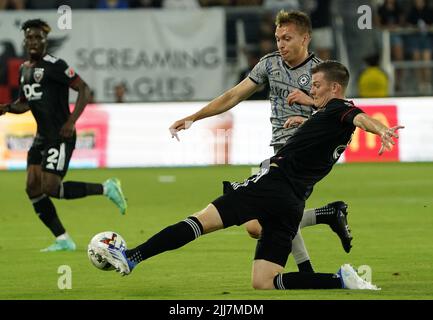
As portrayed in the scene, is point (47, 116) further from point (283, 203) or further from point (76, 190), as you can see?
point (283, 203)

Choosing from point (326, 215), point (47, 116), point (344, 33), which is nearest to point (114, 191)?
point (47, 116)

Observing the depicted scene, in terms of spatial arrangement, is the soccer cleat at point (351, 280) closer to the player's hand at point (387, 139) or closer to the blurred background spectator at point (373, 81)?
the player's hand at point (387, 139)

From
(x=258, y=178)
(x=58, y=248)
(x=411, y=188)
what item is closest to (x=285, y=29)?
(x=258, y=178)

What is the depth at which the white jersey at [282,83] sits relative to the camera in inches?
393

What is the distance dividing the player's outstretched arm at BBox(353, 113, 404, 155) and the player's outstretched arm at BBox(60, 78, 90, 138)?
477 cm

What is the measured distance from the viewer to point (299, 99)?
940cm

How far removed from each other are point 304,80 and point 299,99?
60 cm

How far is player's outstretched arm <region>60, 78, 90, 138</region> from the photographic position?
12.9 m

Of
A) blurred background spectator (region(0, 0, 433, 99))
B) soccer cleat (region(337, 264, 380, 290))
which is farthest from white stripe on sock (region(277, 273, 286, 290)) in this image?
blurred background spectator (region(0, 0, 433, 99))

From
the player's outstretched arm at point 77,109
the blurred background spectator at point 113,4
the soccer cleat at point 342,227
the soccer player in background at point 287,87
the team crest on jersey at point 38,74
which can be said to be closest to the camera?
the soccer player in background at point 287,87

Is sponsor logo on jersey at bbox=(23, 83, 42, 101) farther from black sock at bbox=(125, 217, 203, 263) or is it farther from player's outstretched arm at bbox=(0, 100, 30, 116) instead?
black sock at bbox=(125, 217, 203, 263)

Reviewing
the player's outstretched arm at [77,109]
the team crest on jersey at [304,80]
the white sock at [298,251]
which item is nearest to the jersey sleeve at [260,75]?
the team crest on jersey at [304,80]

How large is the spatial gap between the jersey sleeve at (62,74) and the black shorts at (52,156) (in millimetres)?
649
